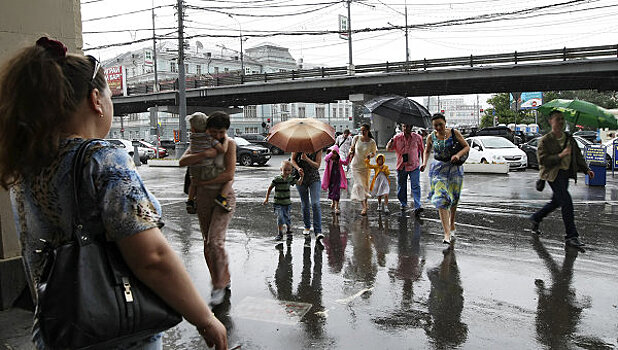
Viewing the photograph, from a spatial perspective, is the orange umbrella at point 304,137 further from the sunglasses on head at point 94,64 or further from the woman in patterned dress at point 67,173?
the woman in patterned dress at point 67,173

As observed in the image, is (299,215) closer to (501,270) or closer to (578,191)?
(501,270)

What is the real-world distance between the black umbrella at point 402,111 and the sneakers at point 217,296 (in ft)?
19.5

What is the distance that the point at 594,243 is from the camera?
710cm

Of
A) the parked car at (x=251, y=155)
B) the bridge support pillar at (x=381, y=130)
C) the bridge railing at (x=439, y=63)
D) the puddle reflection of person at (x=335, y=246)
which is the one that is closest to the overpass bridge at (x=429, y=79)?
the bridge railing at (x=439, y=63)

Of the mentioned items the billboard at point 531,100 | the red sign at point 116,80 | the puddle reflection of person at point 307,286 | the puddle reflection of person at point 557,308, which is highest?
the red sign at point 116,80

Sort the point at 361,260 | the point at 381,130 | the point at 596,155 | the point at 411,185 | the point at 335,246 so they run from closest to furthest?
the point at 361,260
the point at 335,246
the point at 411,185
the point at 596,155
the point at 381,130

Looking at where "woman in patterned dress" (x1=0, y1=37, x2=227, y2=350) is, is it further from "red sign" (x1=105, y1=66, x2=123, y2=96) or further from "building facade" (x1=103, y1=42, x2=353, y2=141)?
"building facade" (x1=103, y1=42, x2=353, y2=141)

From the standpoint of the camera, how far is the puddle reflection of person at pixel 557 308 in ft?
13.1

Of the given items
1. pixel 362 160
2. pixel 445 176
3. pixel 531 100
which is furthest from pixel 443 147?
pixel 531 100

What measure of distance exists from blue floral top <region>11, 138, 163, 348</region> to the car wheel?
24.1m

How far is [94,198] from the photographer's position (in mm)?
1565

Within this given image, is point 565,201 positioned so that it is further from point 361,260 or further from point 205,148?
point 205,148

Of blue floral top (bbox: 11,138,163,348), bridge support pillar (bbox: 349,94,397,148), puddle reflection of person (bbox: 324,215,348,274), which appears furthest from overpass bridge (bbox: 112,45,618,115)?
blue floral top (bbox: 11,138,163,348)

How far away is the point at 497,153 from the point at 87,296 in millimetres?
19807
